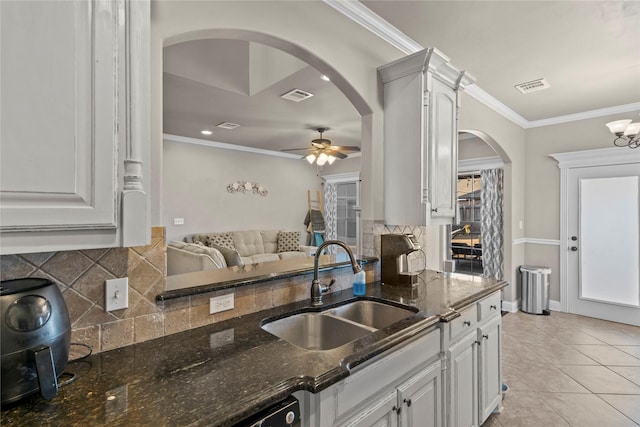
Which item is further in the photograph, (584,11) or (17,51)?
(584,11)

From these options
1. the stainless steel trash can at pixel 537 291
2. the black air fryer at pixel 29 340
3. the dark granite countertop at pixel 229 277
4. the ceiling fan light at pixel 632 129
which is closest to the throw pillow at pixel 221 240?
the dark granite countertop at pixel 229 277

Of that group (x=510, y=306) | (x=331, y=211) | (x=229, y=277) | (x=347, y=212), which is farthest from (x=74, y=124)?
(x=331, y=211)

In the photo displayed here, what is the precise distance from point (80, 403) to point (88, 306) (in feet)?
1.25

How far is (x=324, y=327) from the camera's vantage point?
173 centimetres

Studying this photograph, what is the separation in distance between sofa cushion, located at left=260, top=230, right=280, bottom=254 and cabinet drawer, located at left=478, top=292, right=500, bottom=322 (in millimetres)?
5074

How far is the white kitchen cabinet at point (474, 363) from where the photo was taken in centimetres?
178

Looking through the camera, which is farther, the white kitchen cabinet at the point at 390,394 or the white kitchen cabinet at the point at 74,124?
the white kitchen cabinet at the point at 390,394

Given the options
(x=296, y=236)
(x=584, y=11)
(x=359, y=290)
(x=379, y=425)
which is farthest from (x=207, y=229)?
(x=584, y=11)

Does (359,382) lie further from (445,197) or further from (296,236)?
(296,236)

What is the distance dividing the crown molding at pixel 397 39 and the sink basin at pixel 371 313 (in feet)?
6.22

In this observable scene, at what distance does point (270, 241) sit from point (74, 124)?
20.5 feet

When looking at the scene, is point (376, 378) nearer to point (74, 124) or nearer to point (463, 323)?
point (463, 323)

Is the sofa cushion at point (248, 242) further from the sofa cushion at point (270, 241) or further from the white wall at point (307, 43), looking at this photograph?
the white wall at point (307, 43)

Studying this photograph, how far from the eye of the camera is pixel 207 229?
20.5 feet
